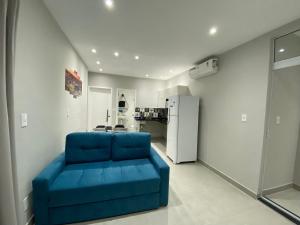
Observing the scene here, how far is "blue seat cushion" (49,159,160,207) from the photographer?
158 centimetres

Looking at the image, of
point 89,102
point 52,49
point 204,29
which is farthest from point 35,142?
point 89,102

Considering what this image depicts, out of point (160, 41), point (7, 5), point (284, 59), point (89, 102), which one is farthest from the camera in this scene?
point (89, 102)

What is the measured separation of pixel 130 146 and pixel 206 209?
143 cm

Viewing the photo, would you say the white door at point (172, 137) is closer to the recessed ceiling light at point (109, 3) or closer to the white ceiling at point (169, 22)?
the white ceiling at point (169, 22)

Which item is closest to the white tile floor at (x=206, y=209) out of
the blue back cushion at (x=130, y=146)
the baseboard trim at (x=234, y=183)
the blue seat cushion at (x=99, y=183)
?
the baseboard trim at (x=234, y=183)

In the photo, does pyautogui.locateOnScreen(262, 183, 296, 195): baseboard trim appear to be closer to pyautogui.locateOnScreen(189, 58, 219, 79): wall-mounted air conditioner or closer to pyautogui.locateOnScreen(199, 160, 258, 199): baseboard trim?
pyautogui.locateOnScreen(199, 160, 258, 199): baseboard trim

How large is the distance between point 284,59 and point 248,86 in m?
0.57

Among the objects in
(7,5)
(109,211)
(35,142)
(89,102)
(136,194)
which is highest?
(7,5)

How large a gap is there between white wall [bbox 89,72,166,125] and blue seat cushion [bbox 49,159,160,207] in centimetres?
409

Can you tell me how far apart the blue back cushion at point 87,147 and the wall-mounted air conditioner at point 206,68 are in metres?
2.52

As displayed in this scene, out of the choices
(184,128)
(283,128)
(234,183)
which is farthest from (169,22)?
(234,183)

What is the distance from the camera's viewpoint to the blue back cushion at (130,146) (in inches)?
95.5

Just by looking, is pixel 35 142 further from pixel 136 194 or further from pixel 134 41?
pixel 134 41

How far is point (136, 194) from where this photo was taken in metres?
1.83
